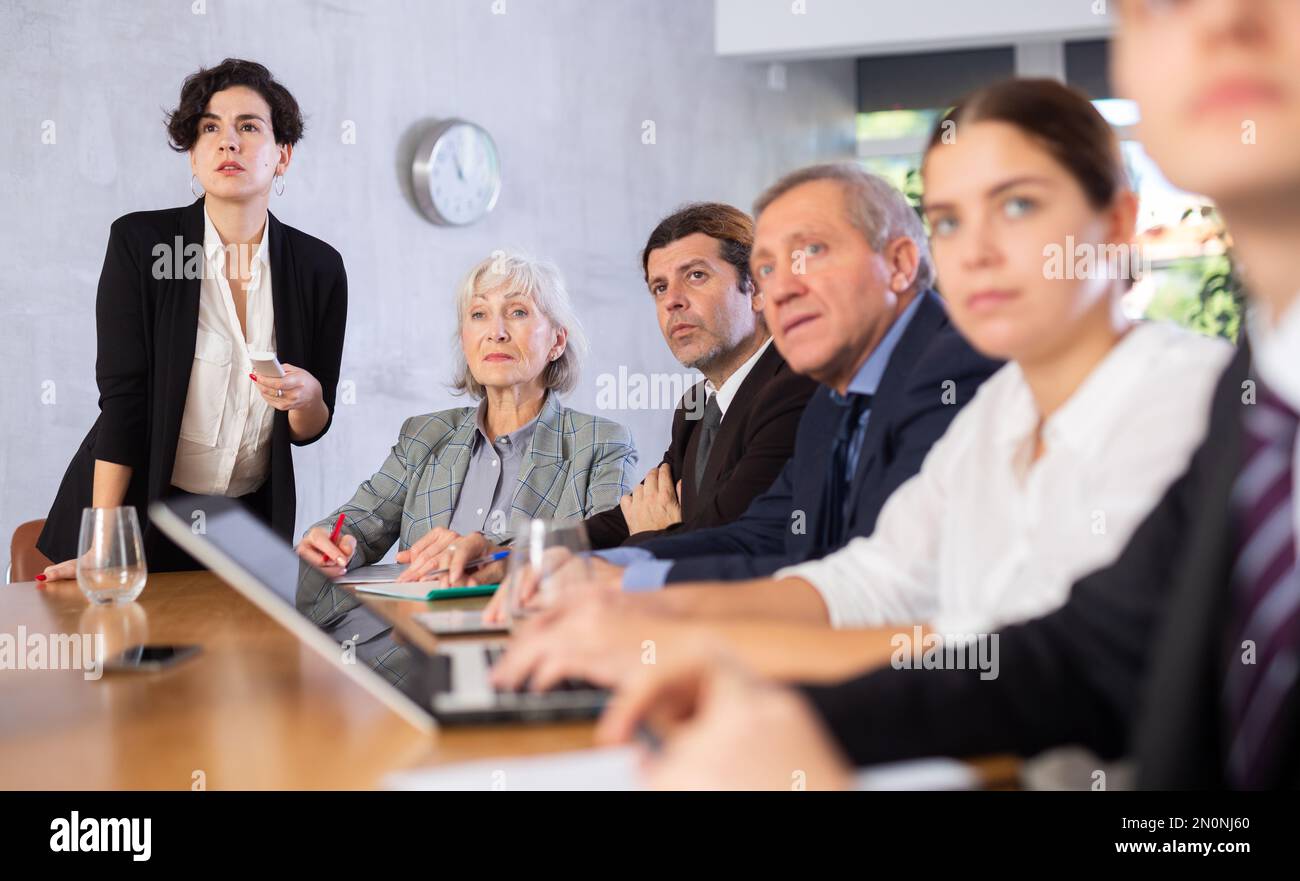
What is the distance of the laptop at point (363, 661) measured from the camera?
1.10 m

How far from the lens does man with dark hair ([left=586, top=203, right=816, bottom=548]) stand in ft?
8.71

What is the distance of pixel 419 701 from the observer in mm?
1131

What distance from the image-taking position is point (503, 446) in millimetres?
3277

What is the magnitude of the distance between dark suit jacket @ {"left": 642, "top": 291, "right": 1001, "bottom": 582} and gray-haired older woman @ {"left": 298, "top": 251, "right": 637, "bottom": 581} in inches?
38.4

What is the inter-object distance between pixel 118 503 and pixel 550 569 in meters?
1.91

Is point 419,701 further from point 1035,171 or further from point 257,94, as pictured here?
point 257,94

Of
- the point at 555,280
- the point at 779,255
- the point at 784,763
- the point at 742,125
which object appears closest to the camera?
the point at 784,763

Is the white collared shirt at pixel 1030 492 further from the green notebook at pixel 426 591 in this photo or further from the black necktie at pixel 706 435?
the black necktie at pixel 706 435

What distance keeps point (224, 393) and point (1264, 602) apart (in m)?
2.74

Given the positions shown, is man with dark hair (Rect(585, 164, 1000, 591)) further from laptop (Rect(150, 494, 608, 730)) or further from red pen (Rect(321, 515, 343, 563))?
red pen (Rect(321, 515, 343, 563))

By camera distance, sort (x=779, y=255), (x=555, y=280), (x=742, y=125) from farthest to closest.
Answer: (x=742, y=125) → (x=555, y=280) → (x=779, y=255)

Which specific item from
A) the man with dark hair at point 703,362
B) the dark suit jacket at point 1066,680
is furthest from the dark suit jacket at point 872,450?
the dark suit jacket at point 1066,680

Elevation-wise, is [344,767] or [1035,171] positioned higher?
[1035,171]
